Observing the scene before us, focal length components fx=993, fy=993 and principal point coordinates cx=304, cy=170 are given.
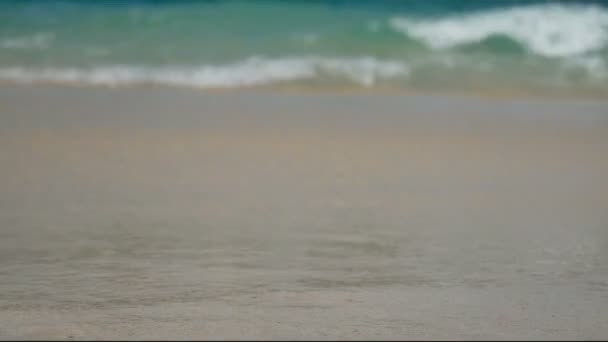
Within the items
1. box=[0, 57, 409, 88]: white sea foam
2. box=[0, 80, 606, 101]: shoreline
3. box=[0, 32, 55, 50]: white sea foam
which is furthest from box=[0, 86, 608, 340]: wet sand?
box=[0, 32, 55, 50]: white sea foam

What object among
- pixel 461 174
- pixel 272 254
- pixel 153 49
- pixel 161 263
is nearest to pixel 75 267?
pixel 161 263

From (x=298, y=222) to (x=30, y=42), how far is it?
58.7 feet

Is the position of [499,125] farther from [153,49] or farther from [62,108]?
[153,49]

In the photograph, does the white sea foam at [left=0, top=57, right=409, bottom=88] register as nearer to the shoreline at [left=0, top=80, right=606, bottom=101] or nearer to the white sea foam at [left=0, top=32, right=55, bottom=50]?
the shoreline at [left=0, top=80, right=606, bottom=101]

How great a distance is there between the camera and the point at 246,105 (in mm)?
18250

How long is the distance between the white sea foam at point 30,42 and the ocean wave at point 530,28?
8.92 metres

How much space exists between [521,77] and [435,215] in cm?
1521

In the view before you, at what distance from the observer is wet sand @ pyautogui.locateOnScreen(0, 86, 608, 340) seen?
5.46 m

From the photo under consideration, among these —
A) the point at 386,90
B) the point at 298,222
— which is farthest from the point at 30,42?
the point at 298,222

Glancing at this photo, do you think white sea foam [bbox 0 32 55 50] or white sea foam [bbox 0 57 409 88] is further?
white sea foam [bbox 0 32 55 50]

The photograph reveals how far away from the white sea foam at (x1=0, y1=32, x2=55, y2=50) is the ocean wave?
892 cm

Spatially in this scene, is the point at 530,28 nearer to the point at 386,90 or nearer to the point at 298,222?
the point at 386,90

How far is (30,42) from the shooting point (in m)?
25.0

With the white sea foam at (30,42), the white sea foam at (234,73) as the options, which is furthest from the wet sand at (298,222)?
the white sea foam at (30,42)
